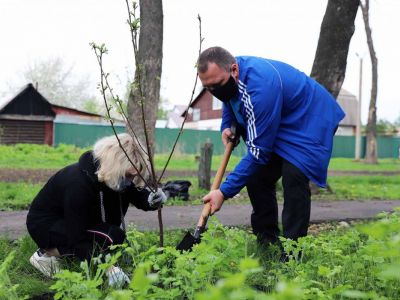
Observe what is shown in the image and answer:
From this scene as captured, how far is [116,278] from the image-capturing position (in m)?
2.86

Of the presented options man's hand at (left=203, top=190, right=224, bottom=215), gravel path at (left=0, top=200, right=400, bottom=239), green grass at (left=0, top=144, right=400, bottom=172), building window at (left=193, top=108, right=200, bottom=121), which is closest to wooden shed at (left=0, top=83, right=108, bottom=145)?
green grass at (left=0, top=144, right=400, bottom=172)

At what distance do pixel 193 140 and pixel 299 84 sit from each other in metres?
31.0

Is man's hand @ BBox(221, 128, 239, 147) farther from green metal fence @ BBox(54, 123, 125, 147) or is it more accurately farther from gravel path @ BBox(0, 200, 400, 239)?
green metal fence @ BBox(54, 123, 125, 147)

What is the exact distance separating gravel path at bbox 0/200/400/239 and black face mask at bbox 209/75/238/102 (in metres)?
2.19

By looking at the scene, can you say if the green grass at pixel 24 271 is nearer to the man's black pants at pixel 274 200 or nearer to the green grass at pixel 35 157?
the man's black pants at pixel 274 200

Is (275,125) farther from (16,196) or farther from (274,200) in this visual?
(16,196)

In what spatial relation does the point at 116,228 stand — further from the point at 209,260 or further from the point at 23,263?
the point at 209,260

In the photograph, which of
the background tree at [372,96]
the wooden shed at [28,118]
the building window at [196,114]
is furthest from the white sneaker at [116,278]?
the building window at [196,114]

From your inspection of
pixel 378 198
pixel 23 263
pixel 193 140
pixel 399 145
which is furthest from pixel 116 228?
pixel 399 145

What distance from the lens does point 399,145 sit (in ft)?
151

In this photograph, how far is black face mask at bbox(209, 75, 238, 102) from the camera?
3.42 m

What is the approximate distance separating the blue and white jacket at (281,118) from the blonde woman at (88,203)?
650 mm

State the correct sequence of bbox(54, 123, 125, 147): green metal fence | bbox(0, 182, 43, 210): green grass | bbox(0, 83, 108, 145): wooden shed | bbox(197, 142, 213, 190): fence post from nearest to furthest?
bbox(0, 182, 43, 210): green grass < bbox(197, 142, 213, 190): fence post < bbox(54, 123, 125, 147): green metal fence < bbox(0, 83, 108, 145): wooden shed

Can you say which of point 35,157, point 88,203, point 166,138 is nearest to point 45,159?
point 35,157
